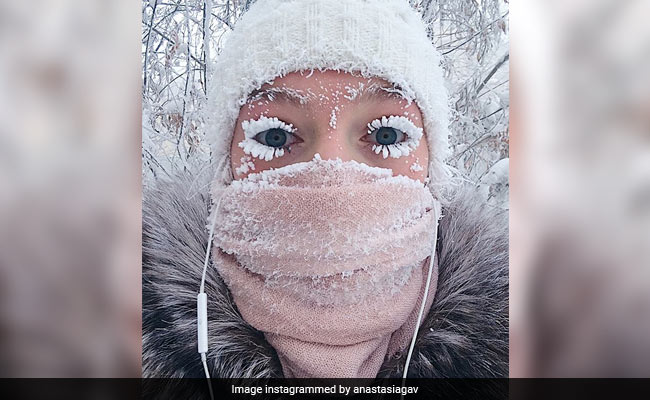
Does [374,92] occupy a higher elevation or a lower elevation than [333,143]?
higher

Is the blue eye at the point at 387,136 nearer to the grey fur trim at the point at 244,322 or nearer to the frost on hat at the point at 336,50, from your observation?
the frost on hat at the point at 336,50

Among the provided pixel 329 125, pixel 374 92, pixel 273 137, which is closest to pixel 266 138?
pixel 273 137

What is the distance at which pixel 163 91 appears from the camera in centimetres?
110

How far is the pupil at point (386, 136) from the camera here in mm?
1025

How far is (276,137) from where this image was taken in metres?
1.03

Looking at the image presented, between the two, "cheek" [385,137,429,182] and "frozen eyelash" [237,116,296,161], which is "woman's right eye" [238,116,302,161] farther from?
Answer: "cheek" [385,137,429,182]

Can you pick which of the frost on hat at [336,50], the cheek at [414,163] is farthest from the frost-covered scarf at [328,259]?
the frost on hat at [336,50]

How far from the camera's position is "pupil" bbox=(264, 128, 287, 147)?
3.38 feet

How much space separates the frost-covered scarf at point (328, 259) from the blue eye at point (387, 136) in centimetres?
6

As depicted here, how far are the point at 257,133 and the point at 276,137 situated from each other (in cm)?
4

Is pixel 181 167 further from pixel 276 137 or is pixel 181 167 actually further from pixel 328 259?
pixel 328 259
